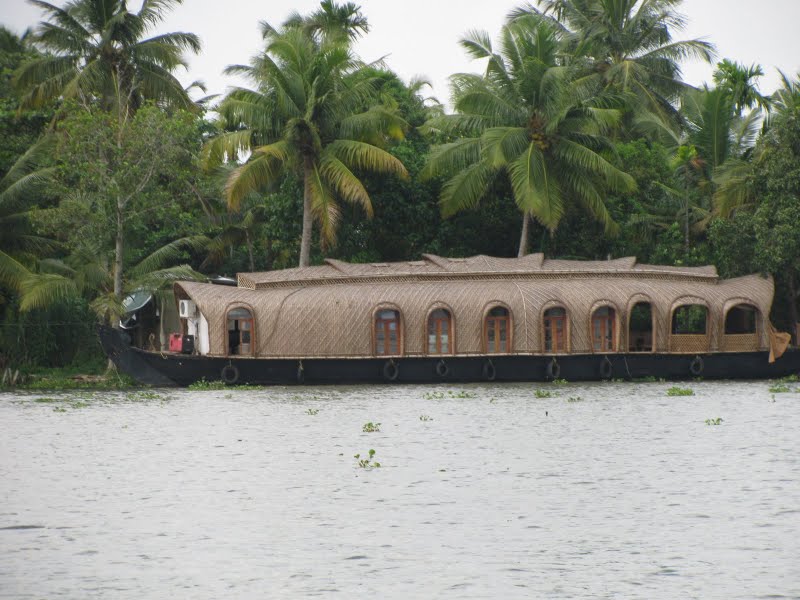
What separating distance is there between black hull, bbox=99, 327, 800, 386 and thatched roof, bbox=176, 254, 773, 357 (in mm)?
278

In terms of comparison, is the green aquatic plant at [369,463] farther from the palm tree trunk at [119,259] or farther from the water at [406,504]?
the palm tree trunk at [119,259]

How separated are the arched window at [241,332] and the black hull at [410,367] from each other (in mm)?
414

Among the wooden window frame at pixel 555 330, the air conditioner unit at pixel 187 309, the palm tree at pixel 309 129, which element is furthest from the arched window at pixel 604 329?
the air conditioner unit at pixel 187 309

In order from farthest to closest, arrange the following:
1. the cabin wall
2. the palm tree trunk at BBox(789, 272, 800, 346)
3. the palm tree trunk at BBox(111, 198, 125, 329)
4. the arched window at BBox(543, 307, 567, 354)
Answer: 1. the palm tree trunk at BBox(789, 272, 800, 346)
2. the palm tree trunk at BBox(111, 198, 125, 329)
3. the arched window at BBox(543, 307, 567, 354)
4. the cabin wall

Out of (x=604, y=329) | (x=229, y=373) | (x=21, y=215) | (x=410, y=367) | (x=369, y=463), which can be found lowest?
(x=369, y=463)

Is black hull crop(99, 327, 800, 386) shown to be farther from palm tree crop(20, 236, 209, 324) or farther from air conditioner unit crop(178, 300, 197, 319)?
air conditioner unit crop(178, 300, 197, 319)

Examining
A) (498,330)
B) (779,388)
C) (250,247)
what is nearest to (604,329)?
(498,330)

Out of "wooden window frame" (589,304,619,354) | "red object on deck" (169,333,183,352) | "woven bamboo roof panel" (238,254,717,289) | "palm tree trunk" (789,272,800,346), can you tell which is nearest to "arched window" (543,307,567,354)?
"wooden window frame" (589,304,619,354)

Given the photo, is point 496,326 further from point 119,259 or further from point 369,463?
point 369,463

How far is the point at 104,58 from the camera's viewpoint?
32.1m

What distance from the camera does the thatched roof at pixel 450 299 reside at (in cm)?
2642

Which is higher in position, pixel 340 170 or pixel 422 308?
pixel 340 170

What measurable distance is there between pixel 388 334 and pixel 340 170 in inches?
202

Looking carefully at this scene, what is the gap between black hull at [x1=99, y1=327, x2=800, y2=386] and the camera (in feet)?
86.6
